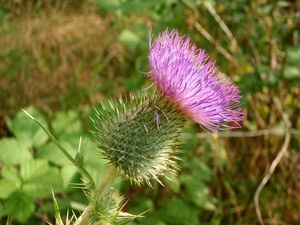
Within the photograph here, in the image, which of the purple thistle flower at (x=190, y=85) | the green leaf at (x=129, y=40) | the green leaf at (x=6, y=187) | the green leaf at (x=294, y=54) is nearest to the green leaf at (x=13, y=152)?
the green leaf at (x=6, y=187)

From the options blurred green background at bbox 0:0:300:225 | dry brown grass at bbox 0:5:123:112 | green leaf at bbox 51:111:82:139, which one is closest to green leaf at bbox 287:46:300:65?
blurred green background at bbox 0:0:300:225

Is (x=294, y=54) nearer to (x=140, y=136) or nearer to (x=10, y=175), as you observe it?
(x=140, y=136)

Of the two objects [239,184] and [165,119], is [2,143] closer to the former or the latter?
[165,119]

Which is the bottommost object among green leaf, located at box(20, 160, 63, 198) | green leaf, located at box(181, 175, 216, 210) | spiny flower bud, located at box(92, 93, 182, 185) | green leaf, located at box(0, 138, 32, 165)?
green leaf, located at box(181, 175, 216, 210)

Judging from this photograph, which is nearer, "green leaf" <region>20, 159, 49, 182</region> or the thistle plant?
the thistle plant

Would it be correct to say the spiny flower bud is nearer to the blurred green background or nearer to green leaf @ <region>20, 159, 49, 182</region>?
green leaf @ <region>20, 159, 49, 182</region>

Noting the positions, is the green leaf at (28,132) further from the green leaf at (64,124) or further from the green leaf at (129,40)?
the green leaf at (129,40)

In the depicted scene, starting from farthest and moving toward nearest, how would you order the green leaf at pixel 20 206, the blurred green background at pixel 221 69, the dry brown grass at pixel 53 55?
the dry brown grass at pixel 53 55, the blurred green background at pixel 221 69, the green leaf at pixel 20 206
